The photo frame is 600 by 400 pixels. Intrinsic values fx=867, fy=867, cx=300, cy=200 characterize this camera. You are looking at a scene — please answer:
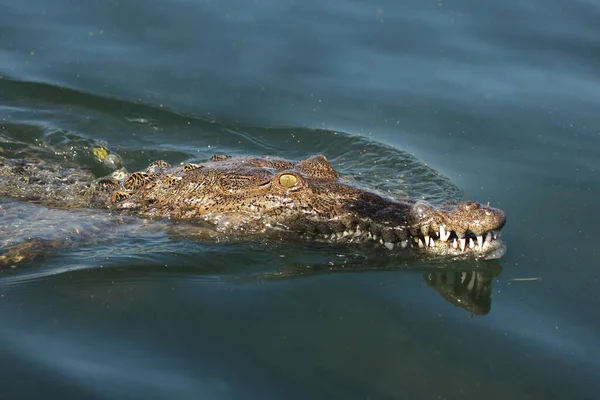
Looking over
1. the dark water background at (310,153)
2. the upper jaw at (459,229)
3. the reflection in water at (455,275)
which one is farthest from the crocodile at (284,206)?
the dark water background at (310,153)

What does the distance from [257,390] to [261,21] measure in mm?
8736

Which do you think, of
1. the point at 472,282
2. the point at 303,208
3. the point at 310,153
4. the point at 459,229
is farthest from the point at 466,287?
the point at 310,153

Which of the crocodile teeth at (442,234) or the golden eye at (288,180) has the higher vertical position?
the golden eye at (288,180)

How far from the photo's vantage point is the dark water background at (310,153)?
20.2 feet

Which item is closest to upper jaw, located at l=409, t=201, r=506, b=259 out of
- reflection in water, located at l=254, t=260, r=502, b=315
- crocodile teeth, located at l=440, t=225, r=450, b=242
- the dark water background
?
crocodile teeth, located at l=440, t=225, r=450, b=242

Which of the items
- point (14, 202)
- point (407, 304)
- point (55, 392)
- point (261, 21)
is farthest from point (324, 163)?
point (261, 21)

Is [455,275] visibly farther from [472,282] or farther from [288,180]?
[288,180]

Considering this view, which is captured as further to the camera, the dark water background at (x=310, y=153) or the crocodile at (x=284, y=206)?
the crocodile at (x=284, y=206)

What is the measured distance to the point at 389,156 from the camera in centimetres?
1031

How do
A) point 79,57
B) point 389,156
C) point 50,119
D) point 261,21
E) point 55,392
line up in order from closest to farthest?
point 55,392
point 389,156
point 50,119
point 79,57
point 261,21

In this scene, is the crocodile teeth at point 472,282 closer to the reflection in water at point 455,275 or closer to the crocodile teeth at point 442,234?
the reflection in water at point 455,275

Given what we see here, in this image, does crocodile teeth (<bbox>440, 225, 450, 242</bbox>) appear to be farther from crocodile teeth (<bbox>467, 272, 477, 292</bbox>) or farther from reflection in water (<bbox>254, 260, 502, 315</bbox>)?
crocodile teeth (<bbox>467, 272, 477, 292</bbox>)

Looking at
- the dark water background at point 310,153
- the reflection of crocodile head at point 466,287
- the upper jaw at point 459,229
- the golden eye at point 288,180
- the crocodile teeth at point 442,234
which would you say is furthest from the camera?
the golden eye at point 288,180

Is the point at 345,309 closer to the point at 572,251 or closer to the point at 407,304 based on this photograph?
the point at 407,304
